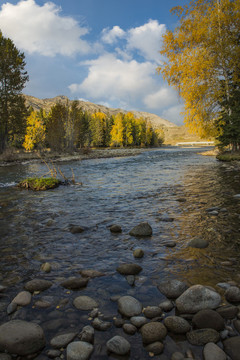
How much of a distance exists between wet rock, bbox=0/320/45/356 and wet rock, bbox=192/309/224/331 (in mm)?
1793

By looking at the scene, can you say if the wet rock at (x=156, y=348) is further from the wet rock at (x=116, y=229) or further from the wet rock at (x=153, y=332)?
the wet rock at (x=116, y=229)

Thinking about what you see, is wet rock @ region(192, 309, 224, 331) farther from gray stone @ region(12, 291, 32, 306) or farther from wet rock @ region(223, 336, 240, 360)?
gray stone @ region(12, 291, 32, 306)

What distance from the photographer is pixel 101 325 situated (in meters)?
2.77

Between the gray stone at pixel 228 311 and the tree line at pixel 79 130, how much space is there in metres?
48.9

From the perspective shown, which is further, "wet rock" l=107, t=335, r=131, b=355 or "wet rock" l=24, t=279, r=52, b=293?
"wet rock" l=24, t=279, r=52, b=293

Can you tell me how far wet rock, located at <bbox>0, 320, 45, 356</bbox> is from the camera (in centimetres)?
238

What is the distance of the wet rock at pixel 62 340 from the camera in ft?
8.20

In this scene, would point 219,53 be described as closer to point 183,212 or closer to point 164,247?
point 183,212

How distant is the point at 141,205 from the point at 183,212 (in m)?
1.77

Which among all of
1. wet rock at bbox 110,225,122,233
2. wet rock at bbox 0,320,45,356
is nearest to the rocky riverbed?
wet rock at bbox 0,320,45,356

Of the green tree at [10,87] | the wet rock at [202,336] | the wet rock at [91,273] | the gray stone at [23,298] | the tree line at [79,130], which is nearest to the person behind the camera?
the wet rock at [202,336]

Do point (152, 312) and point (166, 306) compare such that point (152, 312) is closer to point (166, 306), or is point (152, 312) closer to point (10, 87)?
point (166, 306)

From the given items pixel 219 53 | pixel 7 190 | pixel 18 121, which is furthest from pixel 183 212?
pixel 18 121

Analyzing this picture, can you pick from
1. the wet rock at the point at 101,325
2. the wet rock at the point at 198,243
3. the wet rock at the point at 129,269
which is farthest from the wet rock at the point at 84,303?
the wet rock at the point at 198,243
